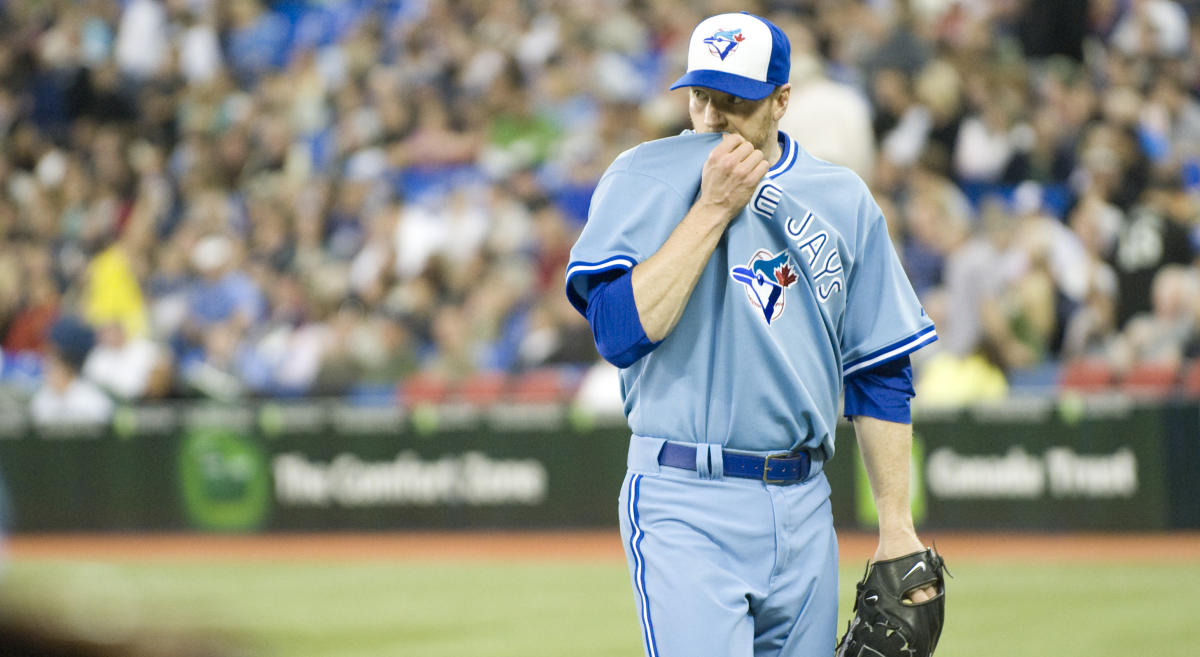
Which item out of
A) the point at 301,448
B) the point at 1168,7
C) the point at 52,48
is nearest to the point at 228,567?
the point at 301,448

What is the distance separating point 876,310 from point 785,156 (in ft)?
1.30

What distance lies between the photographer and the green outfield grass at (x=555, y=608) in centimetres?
778

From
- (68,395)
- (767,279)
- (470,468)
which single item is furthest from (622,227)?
(68,395)

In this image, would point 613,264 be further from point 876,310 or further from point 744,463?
point 876,310

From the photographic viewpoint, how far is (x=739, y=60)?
3.30 metres

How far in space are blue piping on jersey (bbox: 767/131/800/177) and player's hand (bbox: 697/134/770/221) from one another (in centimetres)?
14

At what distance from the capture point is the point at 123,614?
1099 millimetres

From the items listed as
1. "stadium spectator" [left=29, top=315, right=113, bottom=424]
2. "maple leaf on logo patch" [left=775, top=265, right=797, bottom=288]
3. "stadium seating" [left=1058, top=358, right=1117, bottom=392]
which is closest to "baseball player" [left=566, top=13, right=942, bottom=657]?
"maple leaf on logo patch" [left=775, top=265, right=797, bottom=288]

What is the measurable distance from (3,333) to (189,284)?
234cm

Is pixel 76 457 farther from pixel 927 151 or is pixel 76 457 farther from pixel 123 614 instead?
pixel 123 614

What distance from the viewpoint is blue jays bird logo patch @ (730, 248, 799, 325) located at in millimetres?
3322

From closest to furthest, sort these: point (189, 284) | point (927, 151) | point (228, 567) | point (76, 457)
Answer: point (228, 567)
point (927, 151)
point (76, 457)
point (189, 284)

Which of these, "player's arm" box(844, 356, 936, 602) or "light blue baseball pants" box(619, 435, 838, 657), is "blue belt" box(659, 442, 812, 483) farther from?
"player's arm" box(844, 356, 936, 602)

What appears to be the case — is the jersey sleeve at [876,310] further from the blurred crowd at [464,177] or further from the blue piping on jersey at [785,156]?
the blurred crowd at [464,177]
